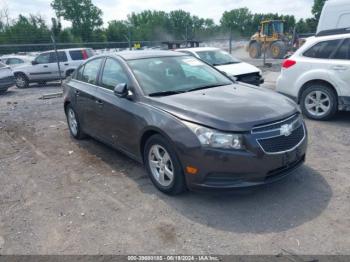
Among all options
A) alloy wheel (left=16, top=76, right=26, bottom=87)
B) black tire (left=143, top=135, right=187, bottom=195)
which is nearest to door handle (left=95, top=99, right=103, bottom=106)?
black tire (left=143, top=135, right=187, bottom=195)

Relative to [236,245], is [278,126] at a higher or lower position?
higher

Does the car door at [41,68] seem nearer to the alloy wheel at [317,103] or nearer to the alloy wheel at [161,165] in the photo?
the alloy wheel at [317,103]

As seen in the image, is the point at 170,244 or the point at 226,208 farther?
the point at 226,208

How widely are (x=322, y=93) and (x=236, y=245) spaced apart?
15.2 feet

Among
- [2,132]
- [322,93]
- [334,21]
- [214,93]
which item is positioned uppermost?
[334,21]

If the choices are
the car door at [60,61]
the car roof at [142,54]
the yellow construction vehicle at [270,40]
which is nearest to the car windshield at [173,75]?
the car roof at [142,54]

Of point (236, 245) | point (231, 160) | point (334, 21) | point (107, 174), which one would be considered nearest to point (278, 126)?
point (231, 160)

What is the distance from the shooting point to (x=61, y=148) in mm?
6055

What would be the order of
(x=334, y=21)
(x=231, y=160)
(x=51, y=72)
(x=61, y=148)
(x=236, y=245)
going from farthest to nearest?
(x=51, y=72) < (x=334, y=21) < (x=61, y=148) < (x=231, y=160) < (x=236, y=245)

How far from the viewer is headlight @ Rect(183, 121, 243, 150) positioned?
3.41 metres

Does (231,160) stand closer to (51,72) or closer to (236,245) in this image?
(236,245)

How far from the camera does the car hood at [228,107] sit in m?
3.49

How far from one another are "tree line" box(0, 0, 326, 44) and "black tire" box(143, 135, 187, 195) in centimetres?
2288

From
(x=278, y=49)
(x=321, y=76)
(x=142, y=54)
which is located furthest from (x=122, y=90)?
(x=278, y=49)
